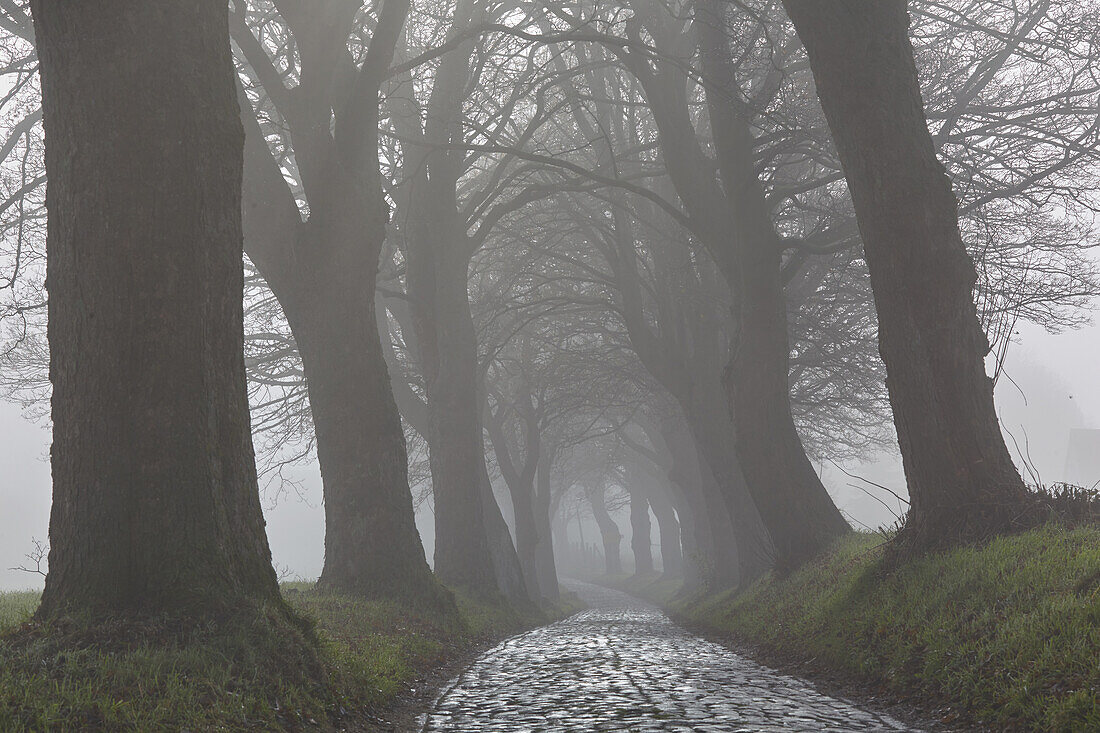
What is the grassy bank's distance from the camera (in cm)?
401

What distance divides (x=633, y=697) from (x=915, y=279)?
4654 mm

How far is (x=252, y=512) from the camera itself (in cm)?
563

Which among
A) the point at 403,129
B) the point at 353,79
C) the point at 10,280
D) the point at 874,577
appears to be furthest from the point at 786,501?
the point at 403,129

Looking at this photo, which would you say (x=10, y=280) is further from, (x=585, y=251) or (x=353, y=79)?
(x=585, y=251)

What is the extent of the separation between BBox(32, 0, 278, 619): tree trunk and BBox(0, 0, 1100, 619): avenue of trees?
0.7 inches

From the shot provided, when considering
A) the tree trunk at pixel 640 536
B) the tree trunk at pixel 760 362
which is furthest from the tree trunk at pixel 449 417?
the tree trunk at pixel 640 536

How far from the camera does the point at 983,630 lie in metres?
5.85

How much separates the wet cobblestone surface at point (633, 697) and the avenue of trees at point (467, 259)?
1.71 metres

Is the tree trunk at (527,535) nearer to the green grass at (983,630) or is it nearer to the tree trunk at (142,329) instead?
the green grass at (983,630)

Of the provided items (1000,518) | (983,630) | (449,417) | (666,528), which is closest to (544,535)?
(666,528)

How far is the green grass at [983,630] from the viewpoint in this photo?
15.5ft

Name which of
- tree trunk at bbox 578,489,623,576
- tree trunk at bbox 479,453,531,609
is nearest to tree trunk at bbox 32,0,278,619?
tree trunk at bbox 479,453,531,609

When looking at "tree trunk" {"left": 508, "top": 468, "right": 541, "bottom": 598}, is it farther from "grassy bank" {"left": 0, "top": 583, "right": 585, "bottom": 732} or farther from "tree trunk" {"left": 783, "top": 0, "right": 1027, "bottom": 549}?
"grassy bank" {"left": 0, "top": 583, "right": 585, "bottom": 732}

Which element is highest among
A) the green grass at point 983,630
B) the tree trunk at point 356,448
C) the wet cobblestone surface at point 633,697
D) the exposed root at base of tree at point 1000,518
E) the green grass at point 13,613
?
the tree trunk at point 356,448
